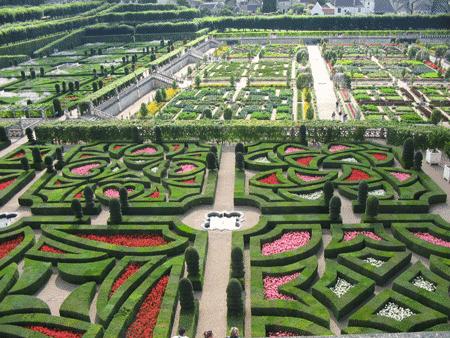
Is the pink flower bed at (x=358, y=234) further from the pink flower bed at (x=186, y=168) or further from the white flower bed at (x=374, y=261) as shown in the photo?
the pink flower bed at (x=186, y=168)

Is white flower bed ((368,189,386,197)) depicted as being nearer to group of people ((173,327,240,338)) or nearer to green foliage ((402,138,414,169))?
green foliage ((402,138,414,169))

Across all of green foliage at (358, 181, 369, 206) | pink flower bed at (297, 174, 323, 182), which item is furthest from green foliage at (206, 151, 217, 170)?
green foliage at (358, 181, 369, 206)

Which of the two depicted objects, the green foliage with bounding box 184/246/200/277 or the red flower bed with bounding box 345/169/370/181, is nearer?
the green foliage with bounding box 184/246/200/277

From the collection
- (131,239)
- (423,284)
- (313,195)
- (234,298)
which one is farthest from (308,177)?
(234,298)

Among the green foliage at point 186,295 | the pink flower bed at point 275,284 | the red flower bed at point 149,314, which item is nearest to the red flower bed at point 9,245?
the red flower bed at point 149,314

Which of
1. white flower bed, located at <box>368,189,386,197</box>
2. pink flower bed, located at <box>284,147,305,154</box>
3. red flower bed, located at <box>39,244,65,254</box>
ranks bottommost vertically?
red flower bed, located at <box>39,244,65,254</box>

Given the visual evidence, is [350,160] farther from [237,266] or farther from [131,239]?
[131,239]

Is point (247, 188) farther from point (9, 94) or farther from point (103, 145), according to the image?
point (9, 94)

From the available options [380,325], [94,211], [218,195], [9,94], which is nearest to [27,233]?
[94,211]
